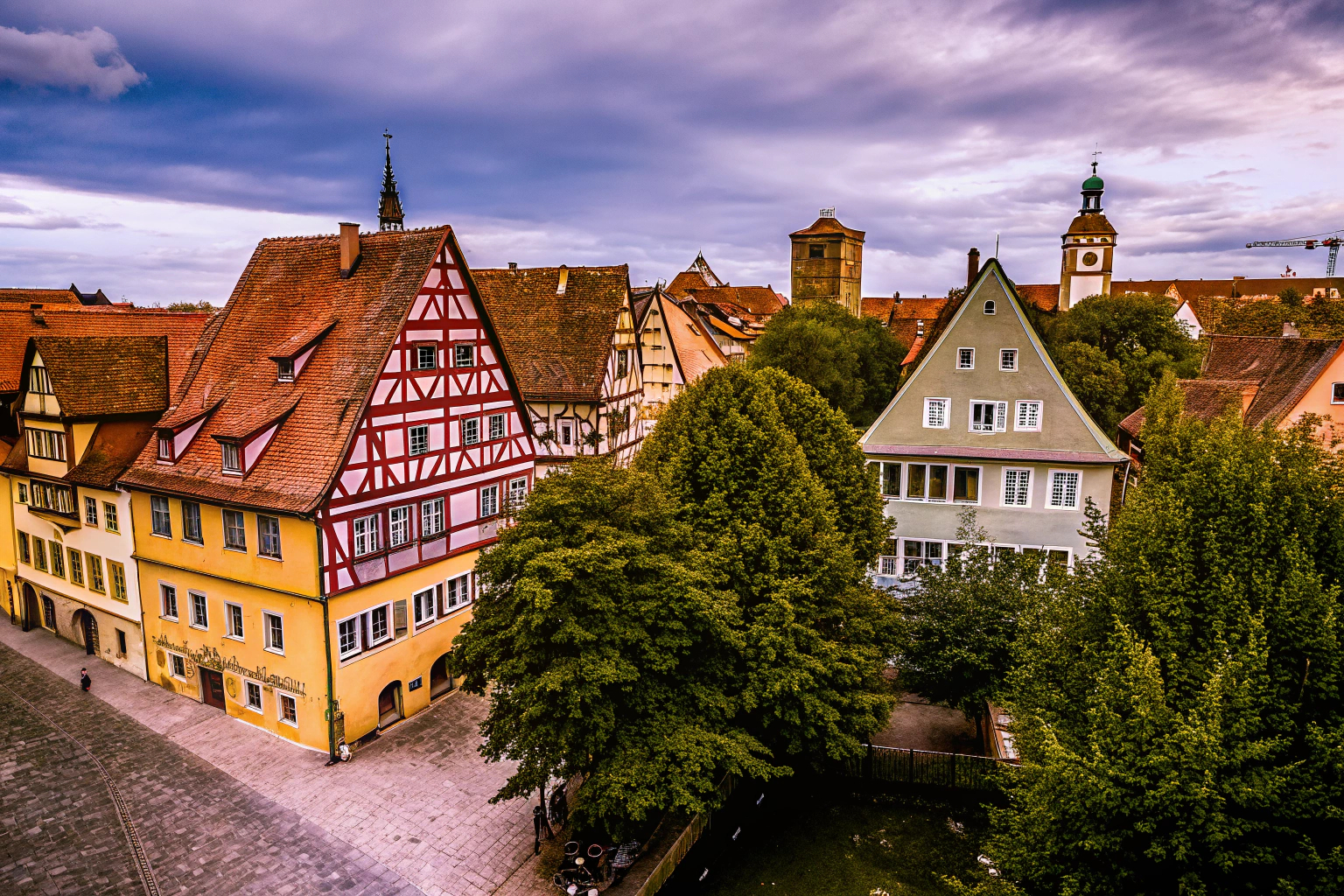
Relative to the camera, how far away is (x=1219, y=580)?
13.4m

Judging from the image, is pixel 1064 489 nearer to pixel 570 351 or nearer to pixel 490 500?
pixel 490 500

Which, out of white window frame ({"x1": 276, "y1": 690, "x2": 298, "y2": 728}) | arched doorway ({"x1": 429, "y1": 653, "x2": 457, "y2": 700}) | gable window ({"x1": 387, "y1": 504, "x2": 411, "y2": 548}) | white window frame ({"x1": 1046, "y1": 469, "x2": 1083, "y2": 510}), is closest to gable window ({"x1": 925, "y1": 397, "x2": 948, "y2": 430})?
white window frame ({"x1": 1046, "y1": 469, "x2": 1083, "y2": 510})

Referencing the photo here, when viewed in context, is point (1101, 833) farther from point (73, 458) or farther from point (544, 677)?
point (73, 458)

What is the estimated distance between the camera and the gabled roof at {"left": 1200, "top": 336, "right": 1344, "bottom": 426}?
108ft

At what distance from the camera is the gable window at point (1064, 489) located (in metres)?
28.6

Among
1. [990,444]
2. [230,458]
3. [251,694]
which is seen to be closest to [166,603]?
[251,694]

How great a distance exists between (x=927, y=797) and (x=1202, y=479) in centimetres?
1153

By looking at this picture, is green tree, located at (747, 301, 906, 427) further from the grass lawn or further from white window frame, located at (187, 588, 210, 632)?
white window frame, located at (187, 588, 210, 632)

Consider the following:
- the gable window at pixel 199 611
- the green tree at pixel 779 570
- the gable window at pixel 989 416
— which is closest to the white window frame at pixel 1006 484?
the gable window at pixel 989 416

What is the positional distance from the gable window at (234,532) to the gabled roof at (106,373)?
24.0 ft

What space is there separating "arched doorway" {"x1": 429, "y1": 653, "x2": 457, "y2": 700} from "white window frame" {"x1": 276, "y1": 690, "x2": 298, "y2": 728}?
399cm

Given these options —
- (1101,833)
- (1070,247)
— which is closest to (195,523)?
(1101,833)

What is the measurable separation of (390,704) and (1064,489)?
77.6ft

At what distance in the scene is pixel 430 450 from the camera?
24.5 meters
